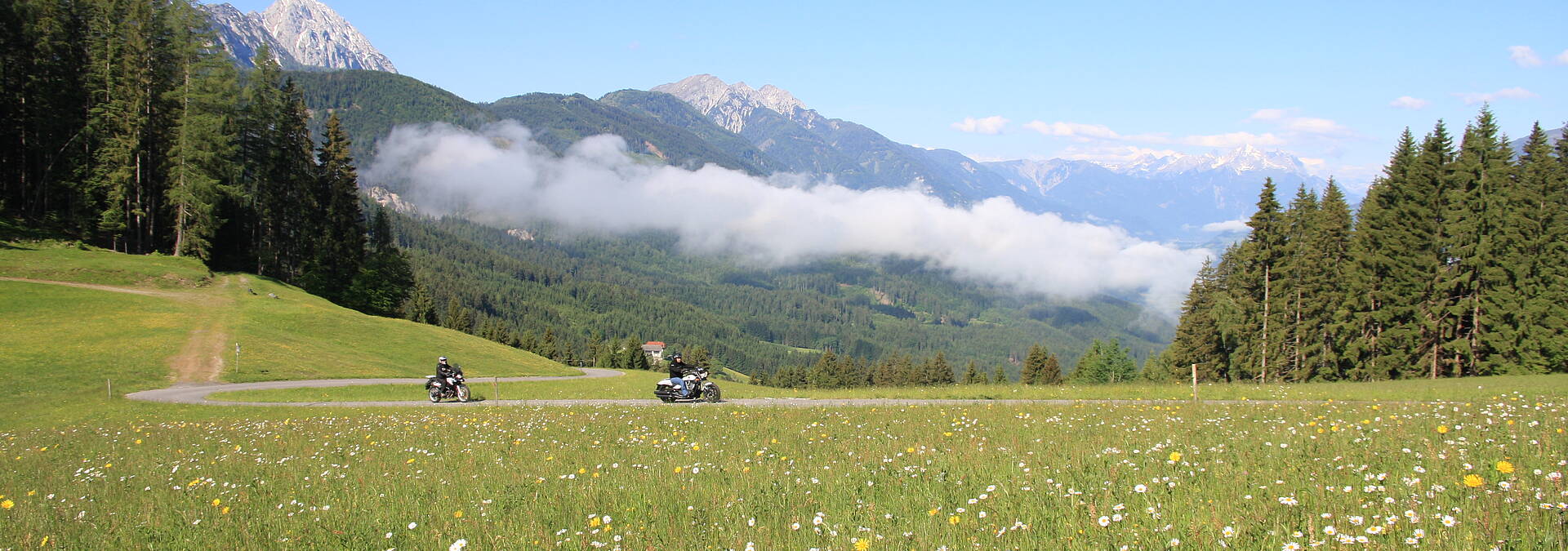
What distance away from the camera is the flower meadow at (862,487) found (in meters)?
5.63

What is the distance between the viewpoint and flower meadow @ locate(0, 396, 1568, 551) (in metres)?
5.63

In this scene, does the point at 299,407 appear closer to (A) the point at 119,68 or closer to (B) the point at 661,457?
(B) the point at 661,457

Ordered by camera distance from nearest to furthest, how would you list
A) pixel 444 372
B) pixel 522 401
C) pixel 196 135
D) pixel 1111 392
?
pixel 1111 392, pixel 522 401, pixel 444 372, pixel 196 135

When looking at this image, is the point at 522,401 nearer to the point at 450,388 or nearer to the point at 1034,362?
the point at 450,388

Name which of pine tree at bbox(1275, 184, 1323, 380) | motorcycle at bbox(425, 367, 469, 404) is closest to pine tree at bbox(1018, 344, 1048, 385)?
pine tree at bbox(1275, 184, 1323, 380)

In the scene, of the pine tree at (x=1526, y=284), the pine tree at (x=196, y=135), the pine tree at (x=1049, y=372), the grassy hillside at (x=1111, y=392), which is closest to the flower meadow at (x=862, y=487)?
the grassy hillside at (x=1111, y=392)

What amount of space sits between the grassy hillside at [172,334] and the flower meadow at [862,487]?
78.8 ft

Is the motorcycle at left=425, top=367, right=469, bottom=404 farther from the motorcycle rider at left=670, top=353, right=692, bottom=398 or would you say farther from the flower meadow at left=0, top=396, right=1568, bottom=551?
the flower meadow at left=0, top=396, right=1568, bottom=551

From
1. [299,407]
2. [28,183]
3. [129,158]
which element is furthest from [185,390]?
[28,183]

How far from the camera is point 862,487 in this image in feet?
26.0

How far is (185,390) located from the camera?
32750mm

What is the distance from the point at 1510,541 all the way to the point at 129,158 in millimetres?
72369

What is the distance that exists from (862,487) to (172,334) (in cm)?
4757

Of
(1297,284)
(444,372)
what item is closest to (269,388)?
(444,372)
